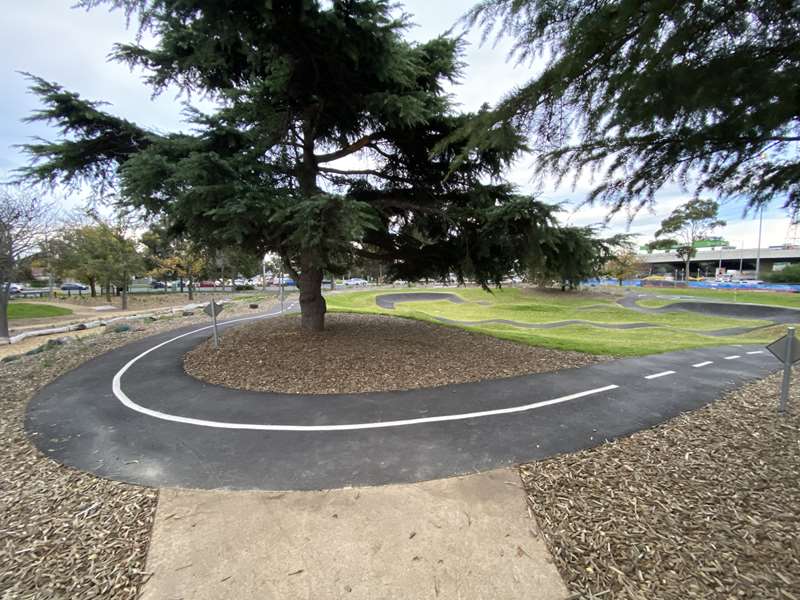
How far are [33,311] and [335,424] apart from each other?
3391 centimetres

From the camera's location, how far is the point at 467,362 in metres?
7.69

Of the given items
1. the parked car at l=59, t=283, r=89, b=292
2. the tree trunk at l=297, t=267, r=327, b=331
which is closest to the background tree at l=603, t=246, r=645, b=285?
the tree trunk at l=297, t=267, r=327, b=331

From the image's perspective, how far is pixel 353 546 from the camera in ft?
8.41

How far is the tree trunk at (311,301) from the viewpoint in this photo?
933 centimetres

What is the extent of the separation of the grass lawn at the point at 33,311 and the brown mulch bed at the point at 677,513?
34824 millimetres

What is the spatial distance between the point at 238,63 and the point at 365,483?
916 centimetres

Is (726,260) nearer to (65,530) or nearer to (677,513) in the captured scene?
(677,513)

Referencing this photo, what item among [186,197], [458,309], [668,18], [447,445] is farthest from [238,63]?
[458,309]

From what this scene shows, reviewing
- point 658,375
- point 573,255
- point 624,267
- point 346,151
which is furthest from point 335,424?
point 624,267

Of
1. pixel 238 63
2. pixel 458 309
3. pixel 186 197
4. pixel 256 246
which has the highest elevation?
pixel 238 63

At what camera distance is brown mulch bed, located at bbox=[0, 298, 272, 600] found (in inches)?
90.0

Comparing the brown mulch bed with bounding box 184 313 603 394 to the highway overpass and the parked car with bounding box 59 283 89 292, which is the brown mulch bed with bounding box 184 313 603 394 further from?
the parked car with bounding box 59 283 89 292

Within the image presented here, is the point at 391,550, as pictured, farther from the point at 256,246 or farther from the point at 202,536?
the point at 256,246

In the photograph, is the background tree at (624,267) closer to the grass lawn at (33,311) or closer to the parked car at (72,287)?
the grass lawn at (33,311)
